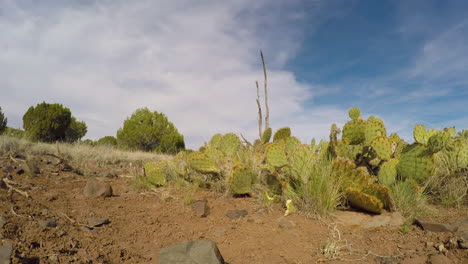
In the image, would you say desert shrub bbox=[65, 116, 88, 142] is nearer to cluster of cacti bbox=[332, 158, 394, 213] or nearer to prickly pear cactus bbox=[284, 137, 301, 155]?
prickly pear cactus bbox=[284, 137, 301, 155]

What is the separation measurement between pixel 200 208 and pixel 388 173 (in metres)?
2.24

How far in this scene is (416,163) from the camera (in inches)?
147

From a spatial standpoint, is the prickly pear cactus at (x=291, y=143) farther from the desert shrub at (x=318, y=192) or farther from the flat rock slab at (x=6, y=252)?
the flat rock slab at (x=6, y=252)

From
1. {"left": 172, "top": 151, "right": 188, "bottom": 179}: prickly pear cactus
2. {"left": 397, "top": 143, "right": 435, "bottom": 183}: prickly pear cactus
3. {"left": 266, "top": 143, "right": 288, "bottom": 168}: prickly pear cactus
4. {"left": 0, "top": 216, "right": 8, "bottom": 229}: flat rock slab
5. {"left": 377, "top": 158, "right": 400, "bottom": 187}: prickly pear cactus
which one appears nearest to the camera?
{"left": 0, "top": 216, "right": 8, "bottom": 229}: flat rock slab

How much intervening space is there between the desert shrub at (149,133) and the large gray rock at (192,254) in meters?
15.4

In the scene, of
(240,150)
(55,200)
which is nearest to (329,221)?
(240,150)

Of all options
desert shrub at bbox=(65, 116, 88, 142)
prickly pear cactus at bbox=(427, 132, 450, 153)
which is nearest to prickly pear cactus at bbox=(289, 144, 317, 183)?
prickly pear cactus at bbox=(427, 132, 450, 153)

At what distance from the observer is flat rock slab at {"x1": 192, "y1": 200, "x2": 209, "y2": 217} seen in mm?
3322

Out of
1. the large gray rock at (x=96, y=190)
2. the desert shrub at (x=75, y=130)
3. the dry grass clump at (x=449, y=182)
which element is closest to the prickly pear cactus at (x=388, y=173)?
the dry grass clump at (x=449, y=182)

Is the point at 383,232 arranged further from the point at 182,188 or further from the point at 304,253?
the point at 182,188

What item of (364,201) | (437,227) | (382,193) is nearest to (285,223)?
(364,201)

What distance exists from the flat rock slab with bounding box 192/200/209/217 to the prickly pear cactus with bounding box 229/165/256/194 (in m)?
0.53

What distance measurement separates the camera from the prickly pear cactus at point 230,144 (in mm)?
5047

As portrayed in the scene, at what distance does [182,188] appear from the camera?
4363 millimetres
